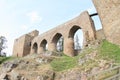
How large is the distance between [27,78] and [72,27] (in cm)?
1437

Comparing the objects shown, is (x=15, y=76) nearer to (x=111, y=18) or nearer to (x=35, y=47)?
(x=111, y=18)

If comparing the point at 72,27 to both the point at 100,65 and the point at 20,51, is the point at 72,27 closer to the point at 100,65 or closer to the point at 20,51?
the point at 20,51

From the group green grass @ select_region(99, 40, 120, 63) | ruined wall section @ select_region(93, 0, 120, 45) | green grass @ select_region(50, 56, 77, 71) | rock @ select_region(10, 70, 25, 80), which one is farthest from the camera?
green grass @ select_region(50, 56, 77, 71)

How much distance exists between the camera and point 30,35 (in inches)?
1748

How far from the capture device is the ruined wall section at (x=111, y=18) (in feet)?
62.5

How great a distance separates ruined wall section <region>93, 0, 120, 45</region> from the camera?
62.5ft

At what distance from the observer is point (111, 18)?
778 inches

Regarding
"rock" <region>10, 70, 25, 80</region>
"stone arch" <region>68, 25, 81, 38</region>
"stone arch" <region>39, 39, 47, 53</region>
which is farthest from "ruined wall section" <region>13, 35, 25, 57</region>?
"rock" <region>10, 70, 25, 80</region>

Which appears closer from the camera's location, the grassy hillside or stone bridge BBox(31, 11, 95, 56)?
the grassy hillside

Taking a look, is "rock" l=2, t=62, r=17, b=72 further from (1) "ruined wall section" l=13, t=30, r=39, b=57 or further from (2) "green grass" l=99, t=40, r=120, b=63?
(1) "ruined wall section" l=13, t=30, r=39, b=57

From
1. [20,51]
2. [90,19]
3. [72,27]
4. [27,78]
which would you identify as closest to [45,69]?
[27,78]

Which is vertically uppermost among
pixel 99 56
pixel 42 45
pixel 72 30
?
pixel 72 30

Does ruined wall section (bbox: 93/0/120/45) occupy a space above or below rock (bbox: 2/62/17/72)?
above

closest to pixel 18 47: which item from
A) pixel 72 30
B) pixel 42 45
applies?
pixel 42 45
